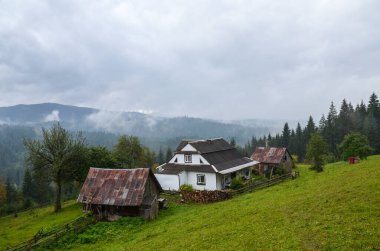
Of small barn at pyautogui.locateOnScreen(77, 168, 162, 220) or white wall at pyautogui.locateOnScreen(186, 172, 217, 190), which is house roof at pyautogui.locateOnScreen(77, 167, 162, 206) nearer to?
small barn at pyautogui.locateOnScreen(77, 168, 162, 220)

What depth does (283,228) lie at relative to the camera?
746 inches

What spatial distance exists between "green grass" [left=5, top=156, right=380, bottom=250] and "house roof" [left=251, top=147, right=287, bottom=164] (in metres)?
32.8

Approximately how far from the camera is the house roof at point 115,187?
3525cm

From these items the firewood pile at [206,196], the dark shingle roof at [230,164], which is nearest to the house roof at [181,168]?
the dark shingle roof at [230,164]

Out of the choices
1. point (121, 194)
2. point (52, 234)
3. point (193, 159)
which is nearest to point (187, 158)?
point (193, 159)

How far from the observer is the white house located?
47906 mm

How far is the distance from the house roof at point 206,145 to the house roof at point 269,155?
8509mm

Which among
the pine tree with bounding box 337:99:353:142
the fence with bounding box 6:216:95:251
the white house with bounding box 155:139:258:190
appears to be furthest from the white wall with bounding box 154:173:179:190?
the pine tree with bounding box 337:99:353:142

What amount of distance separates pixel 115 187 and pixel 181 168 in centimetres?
1508

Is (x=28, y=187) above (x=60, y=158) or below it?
below

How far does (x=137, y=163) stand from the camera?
248ft

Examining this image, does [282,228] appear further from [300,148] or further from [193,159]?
[300,148]

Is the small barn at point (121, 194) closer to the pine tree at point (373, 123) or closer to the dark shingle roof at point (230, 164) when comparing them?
the dark shingle roof at point (230, 164)

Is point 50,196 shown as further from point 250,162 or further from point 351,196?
point 351,196
